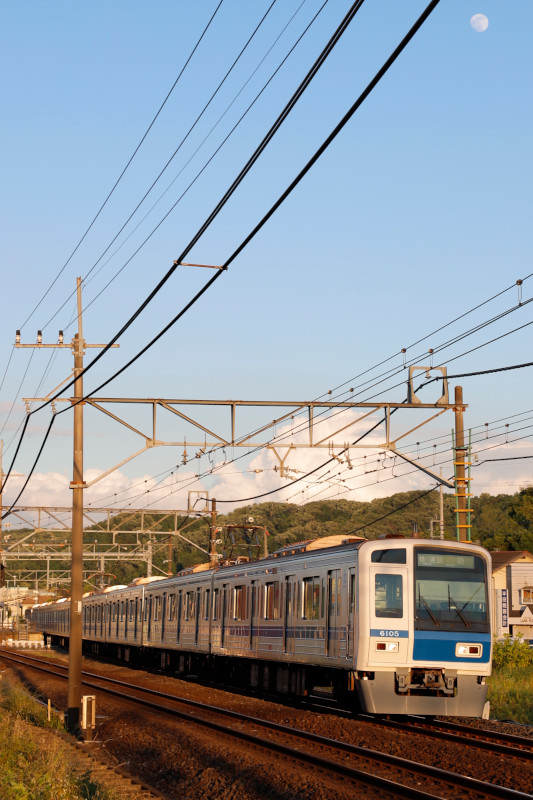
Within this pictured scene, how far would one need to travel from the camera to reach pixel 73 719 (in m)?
17.2

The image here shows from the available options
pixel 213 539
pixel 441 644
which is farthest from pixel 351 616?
pixel 213 539

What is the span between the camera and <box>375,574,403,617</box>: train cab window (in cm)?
1664

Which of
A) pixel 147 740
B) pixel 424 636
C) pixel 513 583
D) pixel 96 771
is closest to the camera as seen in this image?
pixel 96 771

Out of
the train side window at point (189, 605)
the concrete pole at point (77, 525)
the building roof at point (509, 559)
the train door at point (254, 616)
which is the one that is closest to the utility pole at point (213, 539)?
the train side window at point (189, 605)

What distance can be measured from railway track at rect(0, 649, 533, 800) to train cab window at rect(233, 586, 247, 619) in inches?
152

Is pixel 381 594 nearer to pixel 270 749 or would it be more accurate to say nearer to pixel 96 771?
pixel 270 749

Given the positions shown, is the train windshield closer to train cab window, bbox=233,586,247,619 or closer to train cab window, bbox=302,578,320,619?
train cab window, bbox=302,578,320,619

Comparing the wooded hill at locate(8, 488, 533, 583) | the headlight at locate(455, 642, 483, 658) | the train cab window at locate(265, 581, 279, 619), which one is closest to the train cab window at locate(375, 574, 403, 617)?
the headlight at locate(455, 642, 483, 658)

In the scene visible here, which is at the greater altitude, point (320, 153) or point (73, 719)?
point (320, 153)

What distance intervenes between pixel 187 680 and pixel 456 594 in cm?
1489

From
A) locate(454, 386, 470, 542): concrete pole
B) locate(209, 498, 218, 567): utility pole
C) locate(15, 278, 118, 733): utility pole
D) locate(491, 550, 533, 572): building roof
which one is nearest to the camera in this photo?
locate(15, 278, 118, 733): utility pole

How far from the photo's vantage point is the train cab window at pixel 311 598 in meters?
19.0

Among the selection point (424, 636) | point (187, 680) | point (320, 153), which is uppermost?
point (320, 153)

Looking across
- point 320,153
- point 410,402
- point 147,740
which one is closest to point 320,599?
point 147,740
